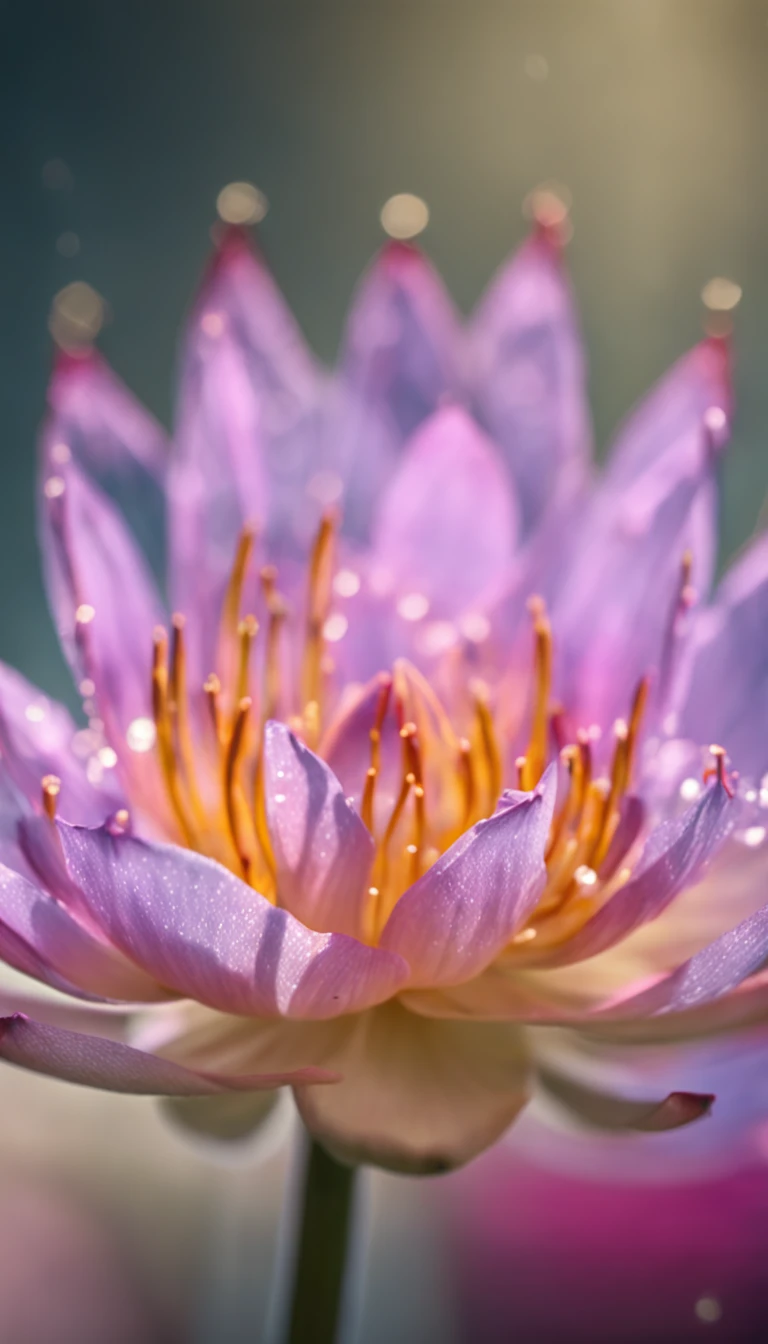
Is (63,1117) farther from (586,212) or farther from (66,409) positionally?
(586,212)

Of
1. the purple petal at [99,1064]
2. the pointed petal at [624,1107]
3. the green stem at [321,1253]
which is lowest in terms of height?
the green stem at [321,1253]

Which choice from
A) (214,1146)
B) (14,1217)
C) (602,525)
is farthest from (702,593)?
(14,1217)

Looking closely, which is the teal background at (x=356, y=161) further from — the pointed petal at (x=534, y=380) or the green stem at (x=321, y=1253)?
the green stem at (x=321, y=1253)

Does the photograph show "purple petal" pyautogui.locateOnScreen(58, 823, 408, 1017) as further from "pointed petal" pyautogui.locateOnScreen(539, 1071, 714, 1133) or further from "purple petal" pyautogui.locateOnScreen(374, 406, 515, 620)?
"purple petal" pyautogui.locateOnScreen(374, 406, 515, 620)

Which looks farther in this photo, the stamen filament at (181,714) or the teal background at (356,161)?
the teal background at (356,161)

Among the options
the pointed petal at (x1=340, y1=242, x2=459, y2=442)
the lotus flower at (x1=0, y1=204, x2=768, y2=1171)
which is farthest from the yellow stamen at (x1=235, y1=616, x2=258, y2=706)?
the pointed petal at (x1=340, y1=242, x2=459, y2=442)

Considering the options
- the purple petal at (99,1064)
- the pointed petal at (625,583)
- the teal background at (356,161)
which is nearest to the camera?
the purple petal at (99,1064)

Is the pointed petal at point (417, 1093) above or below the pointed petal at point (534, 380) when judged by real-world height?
below

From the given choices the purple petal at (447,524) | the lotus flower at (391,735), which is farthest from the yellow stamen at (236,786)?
the purple petal at (447,524)
